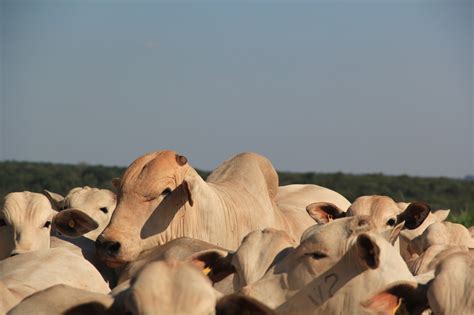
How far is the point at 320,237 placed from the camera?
21.5 ft

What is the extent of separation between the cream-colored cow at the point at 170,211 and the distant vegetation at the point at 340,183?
28.5 meters

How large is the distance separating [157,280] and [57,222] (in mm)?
5290

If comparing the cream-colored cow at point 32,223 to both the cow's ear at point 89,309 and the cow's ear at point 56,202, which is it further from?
the cow's ear at point 89,309

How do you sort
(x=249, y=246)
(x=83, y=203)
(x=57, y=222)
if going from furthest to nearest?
(x=83, y=203)
(x=57, y=222)
(x=249, y=246)

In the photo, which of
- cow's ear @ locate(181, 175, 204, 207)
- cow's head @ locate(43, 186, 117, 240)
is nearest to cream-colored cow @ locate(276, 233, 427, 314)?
cow's ear @ locate(181, 175, 204, 207)

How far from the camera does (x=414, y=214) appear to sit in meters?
10.6

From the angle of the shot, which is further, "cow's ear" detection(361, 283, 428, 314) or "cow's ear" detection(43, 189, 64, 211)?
"cow's ear" detection(43, 189, 64, 211)

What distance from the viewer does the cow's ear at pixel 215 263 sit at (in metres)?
7.00

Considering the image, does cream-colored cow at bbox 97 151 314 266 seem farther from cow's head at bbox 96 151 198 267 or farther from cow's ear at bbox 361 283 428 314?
cow's ear at bbox 361 283 428 314

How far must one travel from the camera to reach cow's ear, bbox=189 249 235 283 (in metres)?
7.00

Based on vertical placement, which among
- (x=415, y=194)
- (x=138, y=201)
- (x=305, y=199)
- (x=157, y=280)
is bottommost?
(x=415, y=194)

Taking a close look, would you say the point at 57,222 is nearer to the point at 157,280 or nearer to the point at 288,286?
the point at 288,286

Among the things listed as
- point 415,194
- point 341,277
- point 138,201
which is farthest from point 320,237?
point 415,194

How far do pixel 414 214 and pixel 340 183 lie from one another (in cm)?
4367
